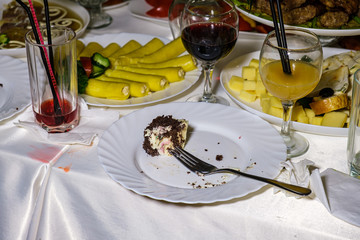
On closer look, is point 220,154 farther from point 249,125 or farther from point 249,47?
point 249,47

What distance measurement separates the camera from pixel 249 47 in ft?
5.70

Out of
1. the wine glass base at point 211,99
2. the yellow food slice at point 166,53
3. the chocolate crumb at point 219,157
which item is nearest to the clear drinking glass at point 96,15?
the yellow food slice at point 166,53

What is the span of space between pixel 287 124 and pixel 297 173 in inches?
7.1

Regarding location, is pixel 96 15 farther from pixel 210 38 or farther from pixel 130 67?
pixel 210 38

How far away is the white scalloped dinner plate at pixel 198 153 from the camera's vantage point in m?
1.03

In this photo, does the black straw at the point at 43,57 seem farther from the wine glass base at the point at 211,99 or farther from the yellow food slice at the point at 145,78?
the wine glass base at the point at 211,99

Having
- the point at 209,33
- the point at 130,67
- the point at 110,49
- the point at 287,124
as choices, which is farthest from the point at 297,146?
the point at 110,49

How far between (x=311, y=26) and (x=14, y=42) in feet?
3.72

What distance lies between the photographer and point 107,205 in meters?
1.13

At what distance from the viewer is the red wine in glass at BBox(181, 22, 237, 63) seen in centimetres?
131

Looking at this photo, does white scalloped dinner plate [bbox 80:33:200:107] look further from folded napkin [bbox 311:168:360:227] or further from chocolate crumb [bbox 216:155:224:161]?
folded napkin [bbox 311:168:360:227]

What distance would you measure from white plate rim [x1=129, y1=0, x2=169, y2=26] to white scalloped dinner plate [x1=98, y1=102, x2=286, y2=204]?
2.36 ft

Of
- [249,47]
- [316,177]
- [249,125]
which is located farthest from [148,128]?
[249,47]

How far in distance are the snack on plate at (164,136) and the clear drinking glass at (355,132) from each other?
0.40 meters
